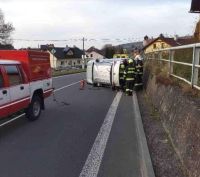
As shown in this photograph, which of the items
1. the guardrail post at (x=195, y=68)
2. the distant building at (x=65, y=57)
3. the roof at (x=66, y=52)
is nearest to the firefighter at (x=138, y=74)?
the guardrail post at (x=195, y=68)

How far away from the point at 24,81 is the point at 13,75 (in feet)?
2.24

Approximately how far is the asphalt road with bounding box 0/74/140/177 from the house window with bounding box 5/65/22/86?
1.23m

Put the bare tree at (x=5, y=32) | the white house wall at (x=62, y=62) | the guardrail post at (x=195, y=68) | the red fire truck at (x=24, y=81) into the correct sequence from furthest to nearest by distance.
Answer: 1. the white house wall at (x=62, y=62)
2. the bare tree at (x=5, y=32)
3. the red fire truck at (x=24, y=81)
4. the guardrail post at (x=195, y=68)

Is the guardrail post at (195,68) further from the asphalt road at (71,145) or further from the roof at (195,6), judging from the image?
the roof at (195,6)

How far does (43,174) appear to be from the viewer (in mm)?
6344

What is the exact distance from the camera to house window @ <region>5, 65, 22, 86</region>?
9.73 metres

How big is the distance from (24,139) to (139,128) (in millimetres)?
2906

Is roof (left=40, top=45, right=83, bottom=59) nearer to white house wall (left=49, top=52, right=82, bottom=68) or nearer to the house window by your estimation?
white house wall (left=49, top=52, right=82, bottom=68)

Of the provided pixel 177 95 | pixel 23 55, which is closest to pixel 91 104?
pixel 23 55

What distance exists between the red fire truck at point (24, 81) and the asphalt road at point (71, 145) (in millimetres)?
551

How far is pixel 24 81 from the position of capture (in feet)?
34.8

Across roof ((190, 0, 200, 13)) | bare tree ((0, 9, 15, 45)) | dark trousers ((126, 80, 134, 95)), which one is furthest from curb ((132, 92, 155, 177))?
bare tree ((0, 9, 15, 45))

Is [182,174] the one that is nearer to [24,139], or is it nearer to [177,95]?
[177,95]

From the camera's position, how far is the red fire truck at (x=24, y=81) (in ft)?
31.0
